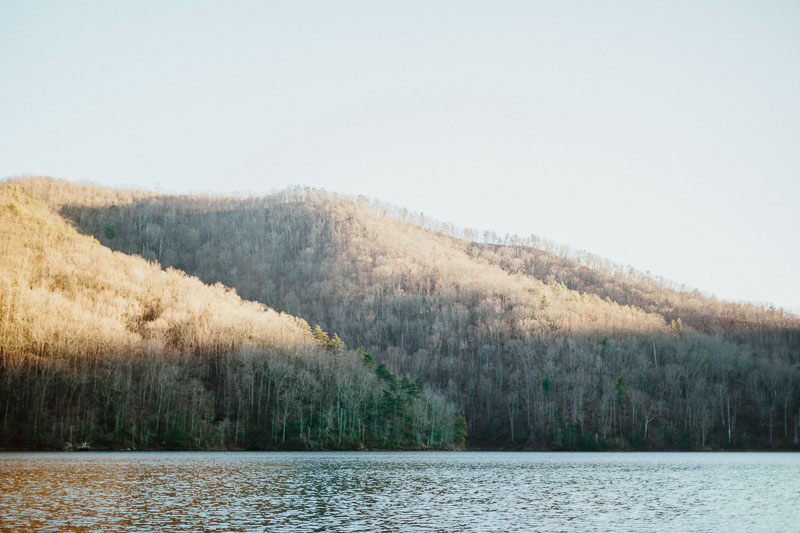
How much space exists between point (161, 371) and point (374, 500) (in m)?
64.9

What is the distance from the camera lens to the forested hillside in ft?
285

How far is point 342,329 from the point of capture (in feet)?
620

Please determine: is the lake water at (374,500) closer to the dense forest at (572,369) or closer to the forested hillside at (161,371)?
the forested hillside at (161,371)

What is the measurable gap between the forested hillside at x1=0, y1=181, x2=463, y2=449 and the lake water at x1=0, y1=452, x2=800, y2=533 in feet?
104

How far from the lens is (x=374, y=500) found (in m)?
37.8

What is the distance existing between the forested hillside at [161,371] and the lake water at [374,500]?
31.5m

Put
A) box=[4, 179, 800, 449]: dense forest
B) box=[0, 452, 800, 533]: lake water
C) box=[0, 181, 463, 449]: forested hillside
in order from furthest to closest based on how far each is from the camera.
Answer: box=[4, 179, 800, 449]: dense forest, box=[0, 181, 463, 449]: forested hillside, box=[0, 452, 800, 533]: lake water

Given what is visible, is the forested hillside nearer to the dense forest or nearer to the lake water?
the dense forest

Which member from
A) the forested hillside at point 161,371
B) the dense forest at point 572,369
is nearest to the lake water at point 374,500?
the forested hillside at point 161,371

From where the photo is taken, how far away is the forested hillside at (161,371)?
86.8m

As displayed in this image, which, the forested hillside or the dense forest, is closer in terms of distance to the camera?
the forested hillside

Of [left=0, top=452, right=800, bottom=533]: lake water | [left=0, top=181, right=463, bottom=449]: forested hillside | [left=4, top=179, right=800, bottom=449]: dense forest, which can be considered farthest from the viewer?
[left=4, top=179, right=800, bottom=449]: dense forest

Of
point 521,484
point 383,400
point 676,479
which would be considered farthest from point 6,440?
point 676,479

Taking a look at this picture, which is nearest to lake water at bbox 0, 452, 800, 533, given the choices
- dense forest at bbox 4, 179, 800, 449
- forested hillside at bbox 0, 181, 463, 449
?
forested hillside at bbox 0, 181, 463, 449
